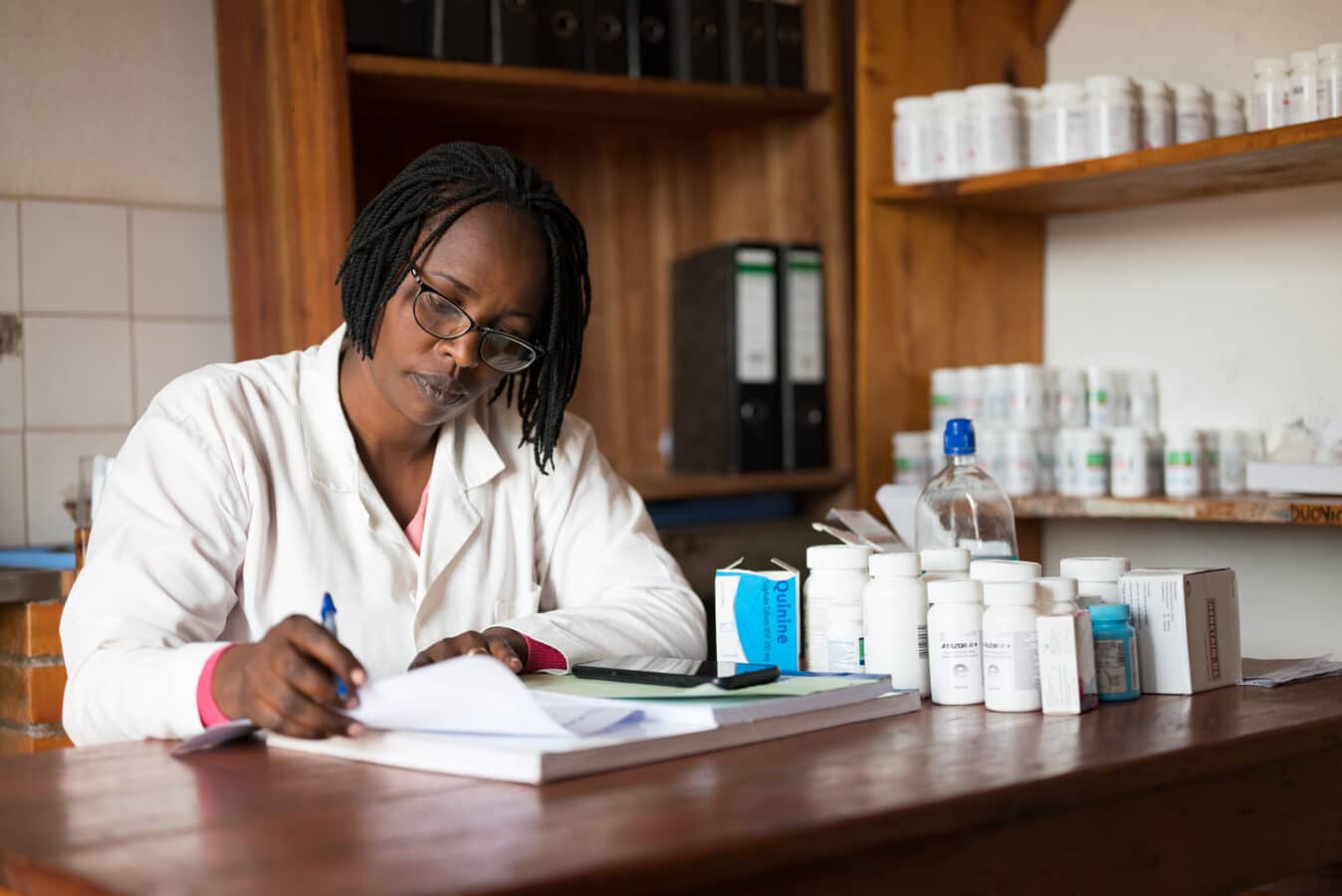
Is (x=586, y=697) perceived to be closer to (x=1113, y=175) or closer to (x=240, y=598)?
(x=240, y=598)

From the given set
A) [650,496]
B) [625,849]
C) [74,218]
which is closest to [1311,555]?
[650,496]

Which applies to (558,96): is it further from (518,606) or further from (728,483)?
(518,606)

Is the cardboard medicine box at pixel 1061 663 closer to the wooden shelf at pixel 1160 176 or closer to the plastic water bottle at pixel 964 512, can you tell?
the plastic water bottle at pixel 964 512

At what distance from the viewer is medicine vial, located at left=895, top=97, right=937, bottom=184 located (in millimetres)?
2596

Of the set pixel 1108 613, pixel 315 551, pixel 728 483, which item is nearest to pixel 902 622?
pixel 1108 613

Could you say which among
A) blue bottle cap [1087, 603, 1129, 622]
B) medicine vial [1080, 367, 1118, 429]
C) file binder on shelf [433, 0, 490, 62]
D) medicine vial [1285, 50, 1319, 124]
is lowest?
blue bottle cap [1087, 603, 1129, 622]

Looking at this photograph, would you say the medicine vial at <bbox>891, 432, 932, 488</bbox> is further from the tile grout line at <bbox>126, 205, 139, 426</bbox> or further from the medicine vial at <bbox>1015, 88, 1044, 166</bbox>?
the tile grout line at <bbox>126, 205, 139, 426</bbox>

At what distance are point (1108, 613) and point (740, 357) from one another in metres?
1.54

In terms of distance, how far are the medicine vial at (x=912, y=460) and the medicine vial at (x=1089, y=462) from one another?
27 cm

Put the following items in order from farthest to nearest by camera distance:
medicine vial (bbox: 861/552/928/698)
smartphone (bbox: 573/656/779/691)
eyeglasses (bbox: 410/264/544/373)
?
eyeglasses (bbox: 410/264/544/373)
medicine vial (bbox: 861/552/928/698)
smartphone (bbox: 573/656/779/691)

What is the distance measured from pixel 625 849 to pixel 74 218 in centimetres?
209

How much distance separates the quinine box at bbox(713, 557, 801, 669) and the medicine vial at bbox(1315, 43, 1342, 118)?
1.33 metres

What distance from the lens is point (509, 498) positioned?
1678mm

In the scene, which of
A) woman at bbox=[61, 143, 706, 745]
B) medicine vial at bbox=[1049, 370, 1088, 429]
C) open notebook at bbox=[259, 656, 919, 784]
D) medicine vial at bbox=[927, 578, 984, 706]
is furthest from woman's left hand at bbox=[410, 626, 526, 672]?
medicine vial at bbox=[1049, 370, 1088, 429]
